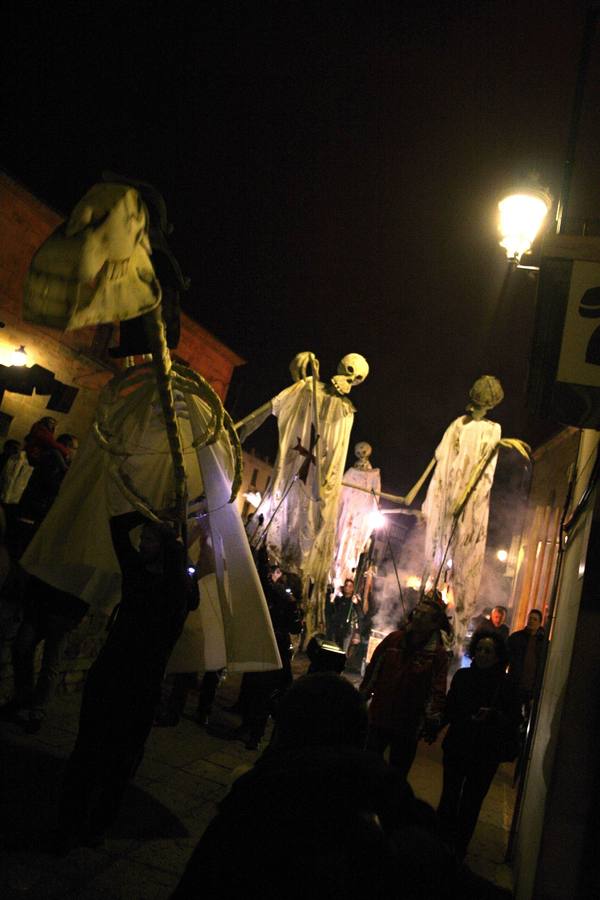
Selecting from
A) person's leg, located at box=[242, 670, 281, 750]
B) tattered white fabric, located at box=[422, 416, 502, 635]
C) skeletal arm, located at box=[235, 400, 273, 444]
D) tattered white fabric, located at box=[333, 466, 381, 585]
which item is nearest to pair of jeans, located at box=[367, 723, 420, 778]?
person's leg, located at box=[242, 670, 281, 750]

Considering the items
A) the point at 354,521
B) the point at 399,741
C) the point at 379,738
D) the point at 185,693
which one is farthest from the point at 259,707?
the point at 354,521

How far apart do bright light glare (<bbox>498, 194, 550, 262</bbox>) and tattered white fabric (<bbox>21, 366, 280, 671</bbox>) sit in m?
3.50

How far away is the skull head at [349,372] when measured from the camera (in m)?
8.29

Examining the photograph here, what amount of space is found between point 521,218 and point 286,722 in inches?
235

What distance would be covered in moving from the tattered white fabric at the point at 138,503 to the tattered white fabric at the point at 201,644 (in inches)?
16.7

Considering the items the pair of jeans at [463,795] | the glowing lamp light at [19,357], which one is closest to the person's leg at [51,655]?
the pair of jeans at [463,795]

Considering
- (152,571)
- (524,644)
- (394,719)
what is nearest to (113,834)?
(152,571)

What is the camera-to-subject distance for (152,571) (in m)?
4.48

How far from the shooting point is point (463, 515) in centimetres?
840

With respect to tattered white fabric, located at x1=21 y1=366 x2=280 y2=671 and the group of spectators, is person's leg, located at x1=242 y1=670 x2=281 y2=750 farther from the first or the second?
the group of spectators

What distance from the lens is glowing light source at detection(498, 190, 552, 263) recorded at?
251 inches

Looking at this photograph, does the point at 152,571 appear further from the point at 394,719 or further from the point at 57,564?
the point at 394,719

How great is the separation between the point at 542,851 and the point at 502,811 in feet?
15.4

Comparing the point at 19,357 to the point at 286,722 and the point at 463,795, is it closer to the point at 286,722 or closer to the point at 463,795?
the point at 463,795
